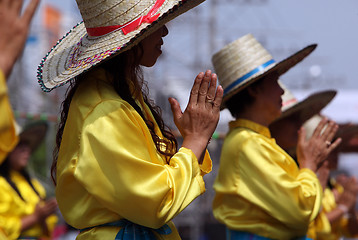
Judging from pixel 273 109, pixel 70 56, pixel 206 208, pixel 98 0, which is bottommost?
pixel 206 208

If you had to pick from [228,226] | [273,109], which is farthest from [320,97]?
[228,226]

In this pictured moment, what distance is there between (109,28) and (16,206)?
361 centimetres

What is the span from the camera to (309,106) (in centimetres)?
449

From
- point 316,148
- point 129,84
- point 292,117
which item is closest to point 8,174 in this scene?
point 292,117

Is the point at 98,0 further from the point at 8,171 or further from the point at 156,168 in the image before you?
the point at 8,171

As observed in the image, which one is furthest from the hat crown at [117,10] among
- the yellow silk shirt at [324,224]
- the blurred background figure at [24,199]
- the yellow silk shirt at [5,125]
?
the blurred background figure at [24,199]

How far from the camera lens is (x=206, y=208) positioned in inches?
427

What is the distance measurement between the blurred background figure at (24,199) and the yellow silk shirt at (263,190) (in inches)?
84.3

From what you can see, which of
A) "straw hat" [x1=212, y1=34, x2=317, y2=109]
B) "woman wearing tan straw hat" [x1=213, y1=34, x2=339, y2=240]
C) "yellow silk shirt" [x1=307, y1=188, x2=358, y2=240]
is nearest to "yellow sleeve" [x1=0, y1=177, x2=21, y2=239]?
"woman wearing tan straw hat" [x1=213, y1=34, x2=339, y2=240]

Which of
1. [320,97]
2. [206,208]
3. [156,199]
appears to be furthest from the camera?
[206,208]

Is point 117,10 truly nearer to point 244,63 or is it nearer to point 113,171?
point 113,171

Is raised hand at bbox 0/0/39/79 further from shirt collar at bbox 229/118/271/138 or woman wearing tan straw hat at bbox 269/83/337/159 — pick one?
woman wearing tan straw hat at bbox 269/83/337/159

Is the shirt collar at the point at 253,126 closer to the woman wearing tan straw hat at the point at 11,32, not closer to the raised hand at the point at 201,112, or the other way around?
the raised hand at the point at 201,112

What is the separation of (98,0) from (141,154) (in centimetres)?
59
